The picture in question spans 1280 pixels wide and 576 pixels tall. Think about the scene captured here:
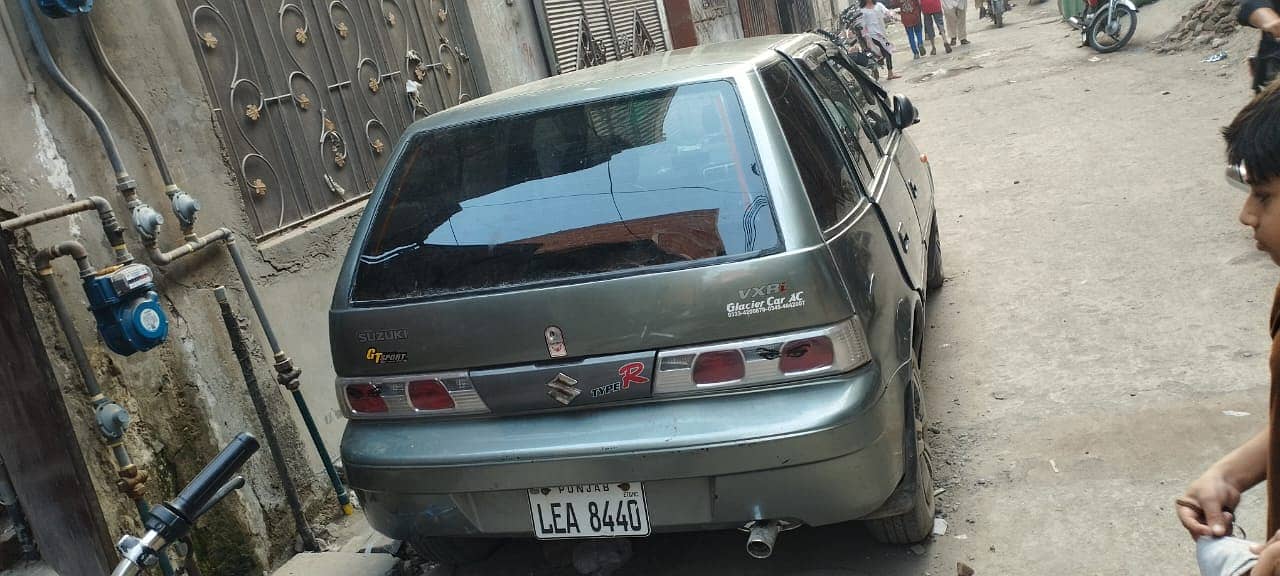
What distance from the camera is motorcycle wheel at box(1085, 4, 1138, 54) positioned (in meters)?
13.0

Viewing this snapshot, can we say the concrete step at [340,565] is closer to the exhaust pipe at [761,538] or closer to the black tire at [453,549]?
the black tire at [453,549]

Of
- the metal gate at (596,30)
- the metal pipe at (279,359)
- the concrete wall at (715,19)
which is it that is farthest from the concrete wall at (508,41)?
the concrete wall at (715,19)

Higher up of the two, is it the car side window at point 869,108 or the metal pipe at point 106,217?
the metal pipe at point 106,217

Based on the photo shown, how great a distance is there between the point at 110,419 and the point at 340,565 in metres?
0.98

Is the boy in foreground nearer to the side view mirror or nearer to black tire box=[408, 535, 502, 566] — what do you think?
black tire box=[408, 535, 502, 566]

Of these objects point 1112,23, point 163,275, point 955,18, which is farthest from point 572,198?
point 955,18

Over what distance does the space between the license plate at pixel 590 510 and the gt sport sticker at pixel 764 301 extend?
22.2 inches

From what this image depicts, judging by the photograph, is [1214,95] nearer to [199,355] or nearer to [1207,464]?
[1207,464]

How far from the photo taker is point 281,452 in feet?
13.1

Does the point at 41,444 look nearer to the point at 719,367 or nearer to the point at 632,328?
the point at 632,328

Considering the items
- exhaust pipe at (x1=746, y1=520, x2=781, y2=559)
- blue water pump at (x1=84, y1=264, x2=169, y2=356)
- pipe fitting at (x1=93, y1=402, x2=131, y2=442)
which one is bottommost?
exhaust pipe at (x1=746, y1=520, x2=781, y2=559)

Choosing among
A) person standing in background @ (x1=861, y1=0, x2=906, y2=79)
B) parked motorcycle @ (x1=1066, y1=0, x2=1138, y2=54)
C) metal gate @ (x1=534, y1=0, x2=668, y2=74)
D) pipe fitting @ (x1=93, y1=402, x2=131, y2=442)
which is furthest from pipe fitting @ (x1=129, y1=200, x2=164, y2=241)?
person standing in background @ (x1=861, y1=0, x2=906, y2=79)

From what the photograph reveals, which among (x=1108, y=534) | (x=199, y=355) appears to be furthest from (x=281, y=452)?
(x=1108, y=534)

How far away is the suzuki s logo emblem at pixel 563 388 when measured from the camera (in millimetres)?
2732
